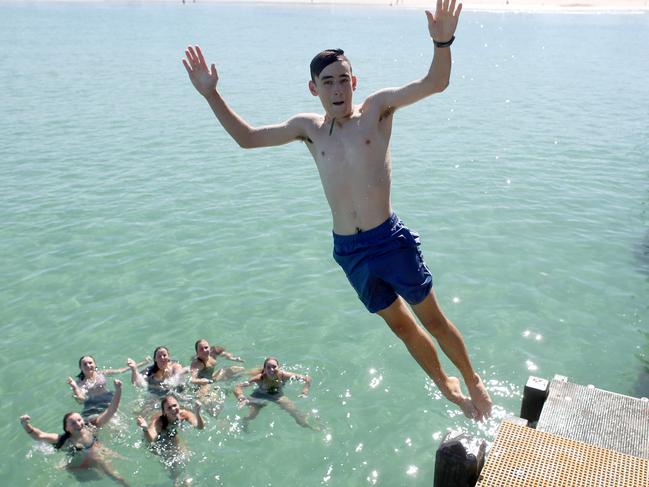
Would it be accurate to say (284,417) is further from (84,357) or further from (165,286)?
(165,286)

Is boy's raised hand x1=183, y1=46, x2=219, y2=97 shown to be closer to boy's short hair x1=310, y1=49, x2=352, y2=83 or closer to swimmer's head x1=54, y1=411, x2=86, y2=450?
boy's short hair x1=310, y1=49, x2=352, y2=83

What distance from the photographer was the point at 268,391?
9.24 m

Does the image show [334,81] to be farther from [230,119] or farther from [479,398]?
[479,398]

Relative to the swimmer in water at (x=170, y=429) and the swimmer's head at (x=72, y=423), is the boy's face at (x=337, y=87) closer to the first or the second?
the swimmer in water at (x=170, y=429)

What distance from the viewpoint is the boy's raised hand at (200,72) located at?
5305mm

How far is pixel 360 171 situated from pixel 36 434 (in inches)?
226

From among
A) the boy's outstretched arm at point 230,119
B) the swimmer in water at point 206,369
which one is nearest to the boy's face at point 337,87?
the boy's outstretched arm at point 230,119

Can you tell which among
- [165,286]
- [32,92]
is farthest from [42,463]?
[32,92]

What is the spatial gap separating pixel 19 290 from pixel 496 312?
823 cm

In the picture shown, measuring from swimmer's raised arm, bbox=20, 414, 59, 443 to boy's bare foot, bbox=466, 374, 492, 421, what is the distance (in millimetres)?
5439

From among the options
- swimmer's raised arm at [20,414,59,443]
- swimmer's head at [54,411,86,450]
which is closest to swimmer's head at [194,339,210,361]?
swimmer's head at [54,411,86,450]

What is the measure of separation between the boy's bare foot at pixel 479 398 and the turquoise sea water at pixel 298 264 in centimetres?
241

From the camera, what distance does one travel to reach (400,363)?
9836 millimetres

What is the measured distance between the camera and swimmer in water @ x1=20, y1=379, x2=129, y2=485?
813 cm
